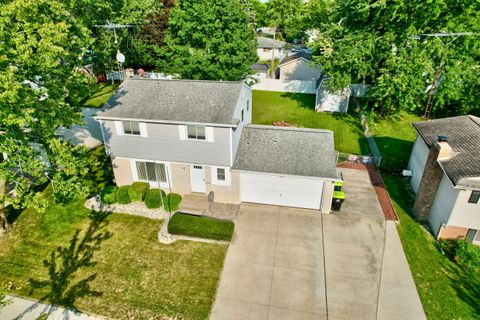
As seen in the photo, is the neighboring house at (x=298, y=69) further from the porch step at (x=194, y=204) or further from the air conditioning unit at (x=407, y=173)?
the porch step at (x=194, y=204)

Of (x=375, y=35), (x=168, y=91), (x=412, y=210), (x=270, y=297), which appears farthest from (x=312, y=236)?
(x=375, y=35)

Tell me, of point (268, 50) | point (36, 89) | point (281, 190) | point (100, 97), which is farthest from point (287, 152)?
point (268, 50)

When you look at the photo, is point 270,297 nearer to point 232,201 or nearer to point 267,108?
point 232,201

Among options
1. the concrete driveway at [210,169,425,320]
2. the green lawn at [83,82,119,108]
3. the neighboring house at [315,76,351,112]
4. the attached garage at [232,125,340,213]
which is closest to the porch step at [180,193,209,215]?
the concrete driveway at [210,169,425,320]

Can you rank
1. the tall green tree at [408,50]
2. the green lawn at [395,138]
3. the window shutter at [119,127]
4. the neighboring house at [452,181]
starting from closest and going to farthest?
the neighboring house at [452,181] < the window shutter at [119,127] < the green lawn at [395,138] < the tall green tree at [408,50]

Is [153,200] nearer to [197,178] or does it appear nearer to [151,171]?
[151,171]

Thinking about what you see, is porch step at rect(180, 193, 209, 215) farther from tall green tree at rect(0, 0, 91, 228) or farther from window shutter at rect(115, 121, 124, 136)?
tall green tree at rect(0, 0, 91, 228)

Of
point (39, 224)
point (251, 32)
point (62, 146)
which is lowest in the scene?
point (39, 224)

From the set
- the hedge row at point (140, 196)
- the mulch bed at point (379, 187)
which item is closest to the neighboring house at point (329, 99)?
the mulch bed at point (379, 187)
